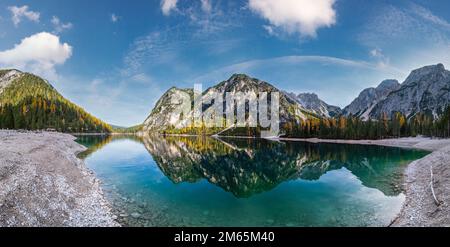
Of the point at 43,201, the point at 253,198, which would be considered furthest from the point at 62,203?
the point at 253,198

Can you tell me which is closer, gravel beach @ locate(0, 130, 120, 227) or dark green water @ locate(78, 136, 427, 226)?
gravel beach @ locate(0, 130, 120, 227)

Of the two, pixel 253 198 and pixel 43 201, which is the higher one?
pixel 43 201

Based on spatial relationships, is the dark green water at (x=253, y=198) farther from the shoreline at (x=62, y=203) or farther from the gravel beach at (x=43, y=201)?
the gravel beach at (x=43, y=201)

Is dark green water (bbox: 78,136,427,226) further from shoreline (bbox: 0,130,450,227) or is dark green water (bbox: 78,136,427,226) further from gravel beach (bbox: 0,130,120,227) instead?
gravel beach (bbox: 0,130,120,227)

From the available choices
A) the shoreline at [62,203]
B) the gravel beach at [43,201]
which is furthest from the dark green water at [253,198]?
the gravel beach at [43,201]

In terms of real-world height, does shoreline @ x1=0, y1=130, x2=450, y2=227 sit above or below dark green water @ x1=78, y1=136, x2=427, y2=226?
above

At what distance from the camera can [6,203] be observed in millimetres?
15891

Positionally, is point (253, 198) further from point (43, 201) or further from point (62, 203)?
point (43, 201)

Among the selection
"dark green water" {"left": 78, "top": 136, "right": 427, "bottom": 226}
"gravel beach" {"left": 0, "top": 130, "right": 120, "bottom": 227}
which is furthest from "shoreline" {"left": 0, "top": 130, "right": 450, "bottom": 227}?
"dark green water" {"left": 78, "top": 136, "right": 427, "bottom": 226}

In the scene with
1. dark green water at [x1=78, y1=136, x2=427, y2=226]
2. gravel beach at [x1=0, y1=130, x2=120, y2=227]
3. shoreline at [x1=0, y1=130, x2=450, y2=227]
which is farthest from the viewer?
dark green water at [x1=78, y1=136, x2=427, y2=226]
